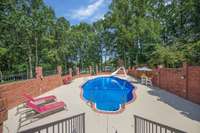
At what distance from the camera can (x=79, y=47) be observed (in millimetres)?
39750

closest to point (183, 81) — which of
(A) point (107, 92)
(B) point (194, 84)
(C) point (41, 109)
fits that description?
(B) point (194, 84)

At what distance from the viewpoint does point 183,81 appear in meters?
10.3

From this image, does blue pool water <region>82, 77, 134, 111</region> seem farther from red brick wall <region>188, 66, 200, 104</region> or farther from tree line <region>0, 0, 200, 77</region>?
tree line <region>0, 0, 200, 77</region>

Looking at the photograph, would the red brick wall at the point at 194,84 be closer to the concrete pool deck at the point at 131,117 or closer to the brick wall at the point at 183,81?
the brick wall at the point at 183,81

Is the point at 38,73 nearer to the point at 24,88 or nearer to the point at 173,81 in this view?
the point at 24,88

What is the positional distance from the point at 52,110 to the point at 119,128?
9.79 ft

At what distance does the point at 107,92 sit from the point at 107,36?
29765 millimetres

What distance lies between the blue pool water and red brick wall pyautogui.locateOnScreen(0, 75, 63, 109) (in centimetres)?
331

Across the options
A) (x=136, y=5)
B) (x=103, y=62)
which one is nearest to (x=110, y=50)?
(x=103, y=62)

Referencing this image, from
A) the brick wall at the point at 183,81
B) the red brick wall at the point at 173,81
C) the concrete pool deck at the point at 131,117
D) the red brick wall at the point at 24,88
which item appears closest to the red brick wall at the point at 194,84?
the brick wall at the point at 183,81

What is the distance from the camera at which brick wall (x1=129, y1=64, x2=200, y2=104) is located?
877 cm

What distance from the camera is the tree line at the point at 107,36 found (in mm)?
19250

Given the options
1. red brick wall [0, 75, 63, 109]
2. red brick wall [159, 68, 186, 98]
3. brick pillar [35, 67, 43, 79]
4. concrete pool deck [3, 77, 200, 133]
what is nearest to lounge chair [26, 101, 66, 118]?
concrete pool deck [3, 77, 200, 133]

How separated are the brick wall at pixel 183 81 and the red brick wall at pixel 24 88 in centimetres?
785
